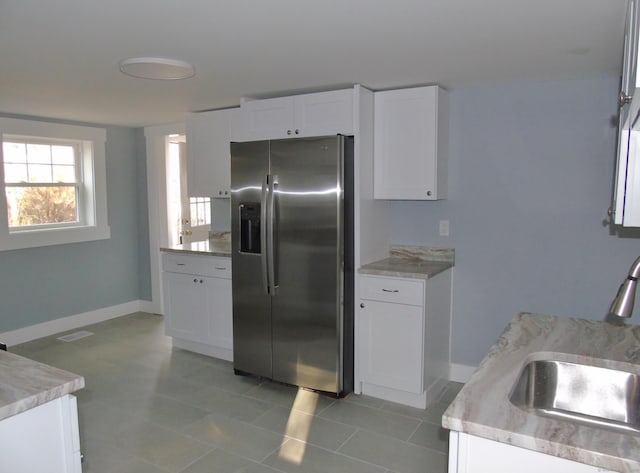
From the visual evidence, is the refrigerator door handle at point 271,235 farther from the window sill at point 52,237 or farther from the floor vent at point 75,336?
the window sill at point 52,237

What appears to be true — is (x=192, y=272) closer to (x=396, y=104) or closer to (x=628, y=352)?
(x=396, y=104)

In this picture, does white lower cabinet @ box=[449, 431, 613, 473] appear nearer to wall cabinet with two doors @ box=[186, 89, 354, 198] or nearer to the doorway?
wall cabinet with two doors @ box=[186, 89, 354, 198]

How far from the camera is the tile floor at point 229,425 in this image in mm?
2588

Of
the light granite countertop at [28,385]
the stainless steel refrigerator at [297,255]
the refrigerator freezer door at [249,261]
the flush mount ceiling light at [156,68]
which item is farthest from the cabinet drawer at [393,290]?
the light granite countertop at [28,385]

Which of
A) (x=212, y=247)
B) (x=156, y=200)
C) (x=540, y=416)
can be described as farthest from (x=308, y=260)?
(x=156, y=200)

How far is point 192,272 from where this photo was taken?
4141 mm

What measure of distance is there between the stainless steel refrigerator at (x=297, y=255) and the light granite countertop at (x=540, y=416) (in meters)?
1.38

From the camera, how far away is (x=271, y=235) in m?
3.35

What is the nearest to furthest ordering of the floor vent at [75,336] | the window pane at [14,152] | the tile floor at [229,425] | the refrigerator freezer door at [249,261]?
the tile floor at [229,425], the refrigerator freezer door at [249,261], the window pane at [14,152], the floor vent at [75,336]

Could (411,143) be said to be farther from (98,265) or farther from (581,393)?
(98,265)

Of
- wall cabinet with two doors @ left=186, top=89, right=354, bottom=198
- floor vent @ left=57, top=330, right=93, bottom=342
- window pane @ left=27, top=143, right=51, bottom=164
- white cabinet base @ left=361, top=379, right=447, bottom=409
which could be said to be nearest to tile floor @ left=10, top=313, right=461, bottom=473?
white cabinet base @ left=361, top=379, right=447, bottom=409

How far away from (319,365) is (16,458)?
208 cm

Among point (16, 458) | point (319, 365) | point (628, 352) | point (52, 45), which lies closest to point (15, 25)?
point (52, 45)

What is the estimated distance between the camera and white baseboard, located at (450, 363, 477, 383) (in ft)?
11.8
